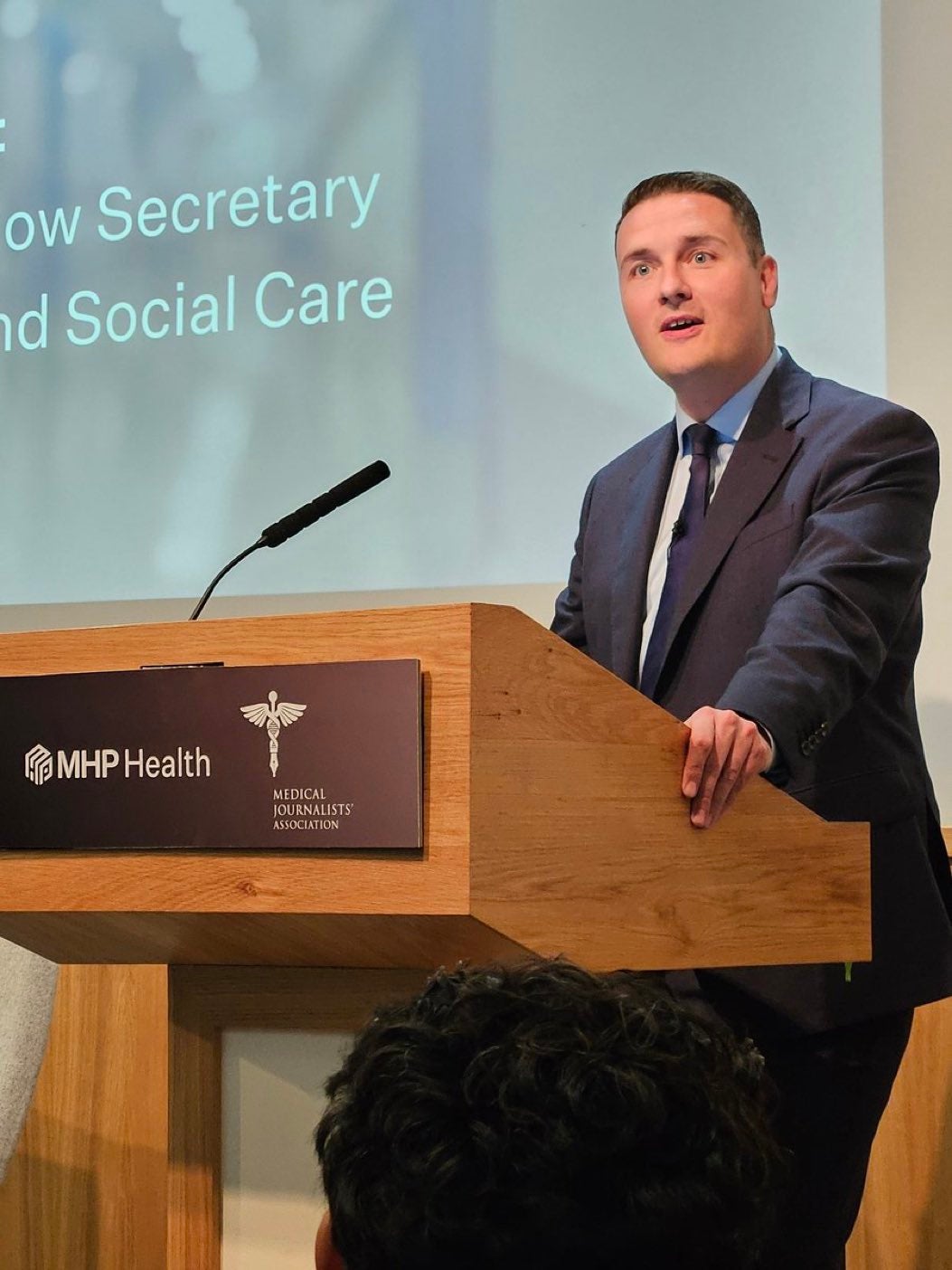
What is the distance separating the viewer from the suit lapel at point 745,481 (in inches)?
78.0

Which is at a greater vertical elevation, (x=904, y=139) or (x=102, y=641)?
(x=904, y=139)

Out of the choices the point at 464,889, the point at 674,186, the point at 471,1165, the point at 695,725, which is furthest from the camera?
the point at 674,186

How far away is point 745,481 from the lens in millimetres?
2018

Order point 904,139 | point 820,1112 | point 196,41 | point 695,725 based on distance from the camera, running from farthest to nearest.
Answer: point 196,41 → point 904,139 → point 820,1112 → point 695,725

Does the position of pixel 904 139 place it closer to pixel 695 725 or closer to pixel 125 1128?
pixel 695 725

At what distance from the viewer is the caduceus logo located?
1.44 meters

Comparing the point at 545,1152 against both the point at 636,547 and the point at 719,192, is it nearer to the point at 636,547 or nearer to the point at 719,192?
the point at 636,547

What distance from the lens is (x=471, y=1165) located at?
2.29 ft

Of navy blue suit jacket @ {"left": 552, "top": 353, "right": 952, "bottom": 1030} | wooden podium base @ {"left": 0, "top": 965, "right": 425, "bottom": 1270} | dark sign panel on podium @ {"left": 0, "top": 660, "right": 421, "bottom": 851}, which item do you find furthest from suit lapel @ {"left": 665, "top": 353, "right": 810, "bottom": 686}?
wooden podium base @ {"left": 0, "top": 965, "right": 425, "bottom": 1270}

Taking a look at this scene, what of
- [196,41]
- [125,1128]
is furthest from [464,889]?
[196,41]

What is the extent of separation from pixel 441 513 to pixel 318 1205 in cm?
149

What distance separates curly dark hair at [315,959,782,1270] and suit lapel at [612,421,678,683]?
134 centimetres

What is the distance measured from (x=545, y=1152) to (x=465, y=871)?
2.17 ft

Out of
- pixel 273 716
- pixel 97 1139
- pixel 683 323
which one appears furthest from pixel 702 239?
pixel 97 1139
